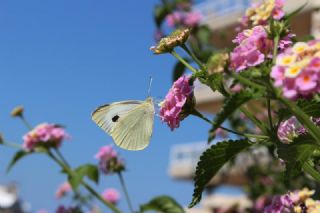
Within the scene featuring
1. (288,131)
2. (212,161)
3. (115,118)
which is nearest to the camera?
(212,161)

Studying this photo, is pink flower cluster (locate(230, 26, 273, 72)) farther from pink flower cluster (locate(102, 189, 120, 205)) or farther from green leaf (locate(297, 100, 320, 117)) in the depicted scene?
pink flower cluster (locate(102, 189, 120, 205))

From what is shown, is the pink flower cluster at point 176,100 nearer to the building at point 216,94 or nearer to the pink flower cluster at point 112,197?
the pink flower cluster at point 112,197

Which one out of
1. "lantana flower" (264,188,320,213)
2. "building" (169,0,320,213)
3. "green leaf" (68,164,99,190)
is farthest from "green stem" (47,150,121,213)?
"building" (169,0,320,213)

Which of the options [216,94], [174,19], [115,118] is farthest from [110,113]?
[216,94]

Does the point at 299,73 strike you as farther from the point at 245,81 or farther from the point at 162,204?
the point at 162,204

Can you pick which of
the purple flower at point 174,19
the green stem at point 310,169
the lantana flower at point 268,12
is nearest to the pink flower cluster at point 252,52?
the lantana flower at point 268,12

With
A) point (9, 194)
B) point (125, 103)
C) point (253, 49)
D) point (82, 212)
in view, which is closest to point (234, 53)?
point (253, 49)

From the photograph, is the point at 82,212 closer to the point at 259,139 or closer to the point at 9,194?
→ the point at 259,139
